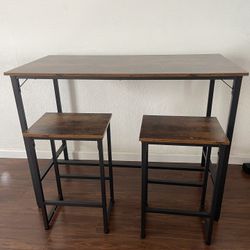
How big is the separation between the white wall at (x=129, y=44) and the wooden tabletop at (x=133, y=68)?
26 cm

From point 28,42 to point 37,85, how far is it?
37 cm

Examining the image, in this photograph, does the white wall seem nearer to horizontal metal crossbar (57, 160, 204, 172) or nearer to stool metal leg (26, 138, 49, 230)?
horizontal metal crossbar (57, 160, 204, 172)

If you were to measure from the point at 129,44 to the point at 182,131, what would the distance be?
3.07 ft

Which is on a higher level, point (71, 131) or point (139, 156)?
point (71, 131)

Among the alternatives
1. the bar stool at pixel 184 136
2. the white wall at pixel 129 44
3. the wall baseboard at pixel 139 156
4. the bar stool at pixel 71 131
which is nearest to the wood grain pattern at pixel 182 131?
the bar stool at pixel 184 136

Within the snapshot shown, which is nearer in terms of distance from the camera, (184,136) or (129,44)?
(184,136)

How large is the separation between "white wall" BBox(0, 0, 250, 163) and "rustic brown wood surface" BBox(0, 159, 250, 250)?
0.45 m

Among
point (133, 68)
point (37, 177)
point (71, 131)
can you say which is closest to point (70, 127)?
point (71, 131)

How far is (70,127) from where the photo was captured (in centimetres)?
147

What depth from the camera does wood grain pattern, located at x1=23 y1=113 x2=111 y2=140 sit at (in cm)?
138

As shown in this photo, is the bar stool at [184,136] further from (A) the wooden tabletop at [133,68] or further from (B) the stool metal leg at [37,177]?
(B) the stool metal leg at [37,177]

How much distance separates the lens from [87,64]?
63.2 inches

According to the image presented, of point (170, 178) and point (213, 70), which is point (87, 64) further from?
point (170, 178)

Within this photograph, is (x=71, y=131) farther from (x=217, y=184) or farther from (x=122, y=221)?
(x=217, y=184)
